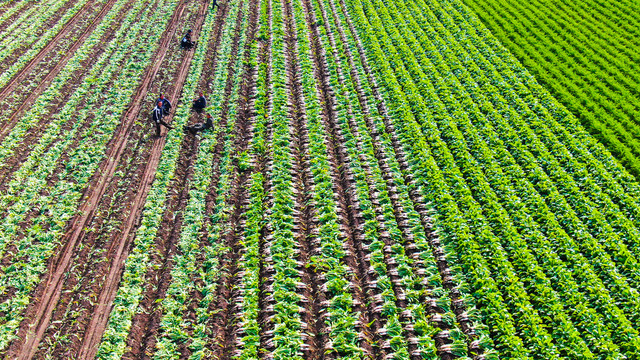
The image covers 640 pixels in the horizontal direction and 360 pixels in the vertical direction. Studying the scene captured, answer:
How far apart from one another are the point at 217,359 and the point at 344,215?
19.5ft

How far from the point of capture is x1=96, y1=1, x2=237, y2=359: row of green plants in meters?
10.2

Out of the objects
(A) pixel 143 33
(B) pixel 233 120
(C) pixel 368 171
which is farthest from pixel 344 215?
(A) pixel 143 33

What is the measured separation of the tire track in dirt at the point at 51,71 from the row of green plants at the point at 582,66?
83.7 ft

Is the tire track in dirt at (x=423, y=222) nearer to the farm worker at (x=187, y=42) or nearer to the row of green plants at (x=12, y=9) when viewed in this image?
the farm worker at (x=187, y=42)

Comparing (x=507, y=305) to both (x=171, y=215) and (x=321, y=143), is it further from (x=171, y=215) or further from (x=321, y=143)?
(x=171, y=215)

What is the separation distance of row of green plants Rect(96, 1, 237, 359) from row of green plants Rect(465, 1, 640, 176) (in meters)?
17.0

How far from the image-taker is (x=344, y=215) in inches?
532

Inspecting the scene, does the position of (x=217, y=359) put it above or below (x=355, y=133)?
below

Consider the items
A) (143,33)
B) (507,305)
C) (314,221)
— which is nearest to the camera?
(507,305)

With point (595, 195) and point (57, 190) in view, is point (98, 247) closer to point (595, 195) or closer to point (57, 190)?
point (57, 190)

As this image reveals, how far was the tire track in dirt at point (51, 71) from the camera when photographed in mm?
18091

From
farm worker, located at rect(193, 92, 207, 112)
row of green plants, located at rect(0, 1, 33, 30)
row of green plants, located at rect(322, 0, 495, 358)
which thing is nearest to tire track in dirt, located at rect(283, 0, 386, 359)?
row of green plants, located at rect(322, 0, 495, 358)

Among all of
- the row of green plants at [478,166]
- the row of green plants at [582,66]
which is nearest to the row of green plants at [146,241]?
the row of green plants at [478,166]

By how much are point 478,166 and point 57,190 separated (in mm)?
15580
